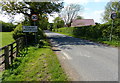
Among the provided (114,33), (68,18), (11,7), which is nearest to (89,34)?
(114,33)

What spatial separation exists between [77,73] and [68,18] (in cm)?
5792

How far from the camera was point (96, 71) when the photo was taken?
14.6ft

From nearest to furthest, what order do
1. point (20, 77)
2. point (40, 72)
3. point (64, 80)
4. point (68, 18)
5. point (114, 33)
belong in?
point (64, 80)
point (20, 77)
point (40, 72)
point (114, 33)
point (68, 18)

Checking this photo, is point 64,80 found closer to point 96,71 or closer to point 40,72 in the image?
point 40,72

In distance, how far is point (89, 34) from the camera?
1909 centimetres

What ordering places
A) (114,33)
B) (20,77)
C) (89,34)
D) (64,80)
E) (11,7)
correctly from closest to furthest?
(64,80)
(20,77)
(114,33)
(11,7)
(89,34)

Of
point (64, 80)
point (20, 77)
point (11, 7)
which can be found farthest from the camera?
point (11, 7)

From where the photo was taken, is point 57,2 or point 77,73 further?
point 57,2

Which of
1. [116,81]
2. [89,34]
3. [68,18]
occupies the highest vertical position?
[68,18]

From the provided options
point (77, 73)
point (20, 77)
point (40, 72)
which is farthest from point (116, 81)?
point (20, 77)

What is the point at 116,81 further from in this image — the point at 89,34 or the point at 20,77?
the point at 89,34

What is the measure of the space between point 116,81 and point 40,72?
2.69 m

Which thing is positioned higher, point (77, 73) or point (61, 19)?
point (61, 19)

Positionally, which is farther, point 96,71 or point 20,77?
point 96,71
